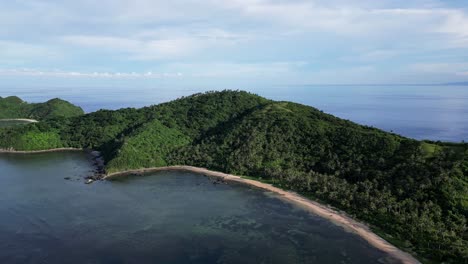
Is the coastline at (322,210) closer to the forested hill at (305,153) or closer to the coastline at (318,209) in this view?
the coastline at (318,209)

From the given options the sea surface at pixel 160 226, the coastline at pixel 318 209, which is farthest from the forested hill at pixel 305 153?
the sea surface at pixel 160 226

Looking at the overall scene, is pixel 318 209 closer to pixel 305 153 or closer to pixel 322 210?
pixel 322 210

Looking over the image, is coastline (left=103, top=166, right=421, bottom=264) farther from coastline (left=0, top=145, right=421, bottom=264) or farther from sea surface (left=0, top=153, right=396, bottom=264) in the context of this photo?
sea surface (left=0, top=153, right=396, bottom=264)

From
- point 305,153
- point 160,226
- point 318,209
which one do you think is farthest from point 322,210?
point 160,226

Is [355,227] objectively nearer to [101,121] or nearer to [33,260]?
[33,260]

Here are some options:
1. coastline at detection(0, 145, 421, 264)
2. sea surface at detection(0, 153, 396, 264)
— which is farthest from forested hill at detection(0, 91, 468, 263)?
sea surface at detection(0, 153, 396, 264)

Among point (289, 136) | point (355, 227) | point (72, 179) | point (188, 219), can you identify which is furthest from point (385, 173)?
point (72, 179)

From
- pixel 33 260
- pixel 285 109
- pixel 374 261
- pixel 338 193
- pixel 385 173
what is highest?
pixel 285 109
